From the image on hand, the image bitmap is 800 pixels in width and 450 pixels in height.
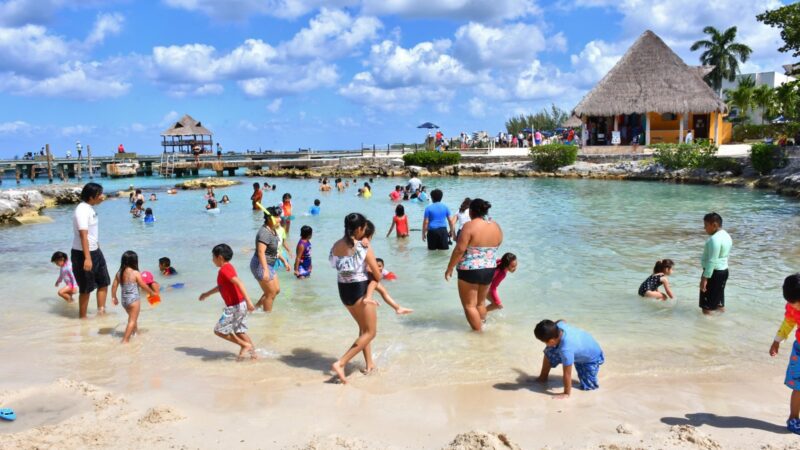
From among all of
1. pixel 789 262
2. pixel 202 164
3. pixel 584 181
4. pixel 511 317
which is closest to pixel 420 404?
pixel 511 317

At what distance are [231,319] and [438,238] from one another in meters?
6.71

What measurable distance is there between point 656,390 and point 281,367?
12.0 ft

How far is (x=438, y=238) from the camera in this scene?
1230 cm

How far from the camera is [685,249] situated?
12930mm

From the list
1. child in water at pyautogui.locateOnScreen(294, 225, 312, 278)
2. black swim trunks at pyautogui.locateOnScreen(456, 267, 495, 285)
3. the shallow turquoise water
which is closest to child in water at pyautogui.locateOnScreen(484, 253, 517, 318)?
the shallow turquoise water

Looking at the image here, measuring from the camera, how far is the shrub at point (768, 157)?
27.1 meters

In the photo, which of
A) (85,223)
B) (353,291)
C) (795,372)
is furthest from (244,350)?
(795,372)

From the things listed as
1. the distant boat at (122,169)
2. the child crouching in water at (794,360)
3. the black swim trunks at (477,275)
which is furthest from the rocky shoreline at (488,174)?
the child crouching in water at (794,360)

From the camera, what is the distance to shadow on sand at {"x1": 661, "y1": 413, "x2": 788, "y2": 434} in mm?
4566

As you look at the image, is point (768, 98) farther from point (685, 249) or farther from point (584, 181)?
point (685, 249)

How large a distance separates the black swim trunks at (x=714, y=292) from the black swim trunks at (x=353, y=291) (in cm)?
467

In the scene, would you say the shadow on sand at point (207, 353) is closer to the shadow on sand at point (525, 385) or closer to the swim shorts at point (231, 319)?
the swim shorts at point (231, 319)

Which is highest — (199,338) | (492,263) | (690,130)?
(690,130)

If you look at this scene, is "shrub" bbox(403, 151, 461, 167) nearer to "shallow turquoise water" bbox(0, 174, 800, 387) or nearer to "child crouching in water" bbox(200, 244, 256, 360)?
"shallow turquoise water" bbox(0, 174, 800, 387)
